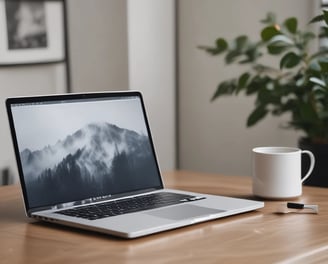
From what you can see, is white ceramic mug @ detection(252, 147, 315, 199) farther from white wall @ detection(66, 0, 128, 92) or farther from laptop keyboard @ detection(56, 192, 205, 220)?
white wall @ detection(66, 0, 128, 92)

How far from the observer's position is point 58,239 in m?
1.10

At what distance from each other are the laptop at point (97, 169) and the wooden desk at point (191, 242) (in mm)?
25

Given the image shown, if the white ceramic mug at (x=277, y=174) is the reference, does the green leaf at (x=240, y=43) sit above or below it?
above

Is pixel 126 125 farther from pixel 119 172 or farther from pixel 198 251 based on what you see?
pixel 198 251

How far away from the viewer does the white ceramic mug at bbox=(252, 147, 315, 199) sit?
1.36m

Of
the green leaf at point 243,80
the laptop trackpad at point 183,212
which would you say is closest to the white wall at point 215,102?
the green leaf at point 243,80

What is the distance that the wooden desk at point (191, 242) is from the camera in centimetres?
100

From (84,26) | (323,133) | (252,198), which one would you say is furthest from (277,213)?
(84,26)

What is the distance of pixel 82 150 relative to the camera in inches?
51.7

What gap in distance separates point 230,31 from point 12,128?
169 cm

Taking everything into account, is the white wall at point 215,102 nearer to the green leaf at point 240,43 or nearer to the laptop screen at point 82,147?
the green leaf at point 240,43

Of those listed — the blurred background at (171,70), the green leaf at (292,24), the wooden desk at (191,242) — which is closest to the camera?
the wooden desk at (191,242)

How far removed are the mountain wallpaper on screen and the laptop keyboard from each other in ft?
0.11

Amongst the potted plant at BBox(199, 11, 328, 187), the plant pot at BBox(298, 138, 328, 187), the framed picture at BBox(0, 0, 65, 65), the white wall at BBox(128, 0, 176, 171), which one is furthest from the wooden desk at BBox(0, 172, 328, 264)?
the white wall at BBox(128, 0, 176, 171)
